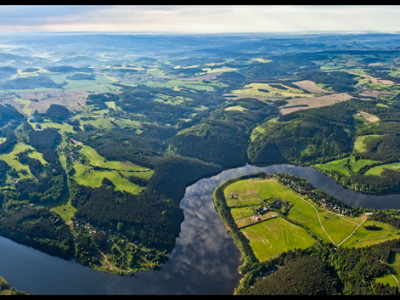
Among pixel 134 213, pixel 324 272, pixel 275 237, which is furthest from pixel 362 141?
pixel 134 213

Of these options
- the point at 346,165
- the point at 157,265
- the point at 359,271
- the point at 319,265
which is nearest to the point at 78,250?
the point at 157,265

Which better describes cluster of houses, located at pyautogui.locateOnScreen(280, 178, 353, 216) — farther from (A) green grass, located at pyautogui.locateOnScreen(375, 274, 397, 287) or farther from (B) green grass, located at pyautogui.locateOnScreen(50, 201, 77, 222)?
(B) green grass, located at pyautogui.locateOnScreen(50, 201, 77, 222)

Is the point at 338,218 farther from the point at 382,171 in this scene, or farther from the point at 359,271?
the point at 382,171

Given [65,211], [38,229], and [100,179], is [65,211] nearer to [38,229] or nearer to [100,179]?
[38,229]

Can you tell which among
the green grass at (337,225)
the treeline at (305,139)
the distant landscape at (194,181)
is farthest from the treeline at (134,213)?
the treeline at (305,139)

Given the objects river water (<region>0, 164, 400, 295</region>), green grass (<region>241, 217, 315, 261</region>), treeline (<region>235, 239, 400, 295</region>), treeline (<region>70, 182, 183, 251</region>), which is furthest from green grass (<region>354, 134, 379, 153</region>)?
treeline (<region>70, 182, 183, 251</region>)

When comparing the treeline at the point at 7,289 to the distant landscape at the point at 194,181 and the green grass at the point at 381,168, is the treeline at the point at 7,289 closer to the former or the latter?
the distant landscape at the point at 194,181
